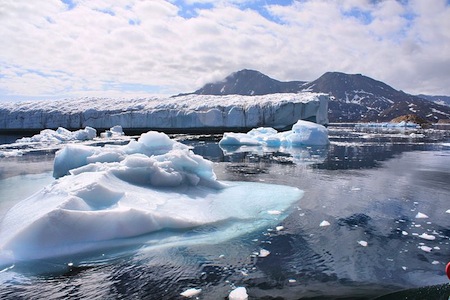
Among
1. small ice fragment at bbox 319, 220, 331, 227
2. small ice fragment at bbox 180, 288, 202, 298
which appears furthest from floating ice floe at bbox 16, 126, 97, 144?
small ice fragment at bbox 180, 288, 202, 298

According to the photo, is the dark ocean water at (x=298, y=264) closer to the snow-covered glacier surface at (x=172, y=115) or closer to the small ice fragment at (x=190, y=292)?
the small ice fragment at (x=190, y=292)

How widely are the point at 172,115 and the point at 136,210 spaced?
32.9 metres

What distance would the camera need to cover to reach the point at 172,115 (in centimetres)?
3756

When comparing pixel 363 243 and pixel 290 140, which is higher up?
pixel 290 140

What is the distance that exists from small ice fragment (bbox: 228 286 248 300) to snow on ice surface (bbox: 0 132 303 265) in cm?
147

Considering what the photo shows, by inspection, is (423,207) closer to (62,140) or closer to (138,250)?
(138,250)

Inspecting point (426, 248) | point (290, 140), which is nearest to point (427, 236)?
point (426, 248)

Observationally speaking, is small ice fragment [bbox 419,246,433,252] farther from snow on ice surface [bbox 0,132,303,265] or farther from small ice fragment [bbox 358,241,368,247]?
snow on ice surface [bbox 0,132,303,265]

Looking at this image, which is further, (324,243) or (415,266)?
(324,243)

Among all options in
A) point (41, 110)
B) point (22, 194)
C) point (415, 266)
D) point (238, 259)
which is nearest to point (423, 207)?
point (415, 266)

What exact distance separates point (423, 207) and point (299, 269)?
4.23 metres

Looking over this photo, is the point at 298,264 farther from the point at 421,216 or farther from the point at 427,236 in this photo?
the point at 421,216

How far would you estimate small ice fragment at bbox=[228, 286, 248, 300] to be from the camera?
3576mm

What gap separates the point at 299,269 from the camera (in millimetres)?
4254
